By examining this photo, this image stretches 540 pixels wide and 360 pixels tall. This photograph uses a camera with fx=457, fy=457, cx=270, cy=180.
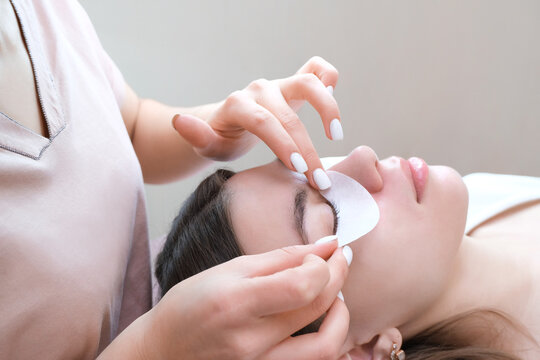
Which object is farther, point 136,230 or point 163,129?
point 163,129

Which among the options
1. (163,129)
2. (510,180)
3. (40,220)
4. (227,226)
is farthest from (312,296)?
(510,180)

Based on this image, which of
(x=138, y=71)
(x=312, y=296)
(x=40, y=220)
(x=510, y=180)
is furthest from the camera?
(x=138, y=71)

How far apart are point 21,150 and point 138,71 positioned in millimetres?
988

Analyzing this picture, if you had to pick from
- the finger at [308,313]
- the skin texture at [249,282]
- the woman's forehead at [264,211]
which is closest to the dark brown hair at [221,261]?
the woman's forehead at [264,211]

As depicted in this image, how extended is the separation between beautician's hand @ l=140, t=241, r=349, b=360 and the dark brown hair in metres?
0.23

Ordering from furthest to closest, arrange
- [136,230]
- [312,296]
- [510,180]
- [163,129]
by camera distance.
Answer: [510,180]
[163,129]
[136,230]
[312,296]

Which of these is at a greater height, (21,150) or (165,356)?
(21,150)

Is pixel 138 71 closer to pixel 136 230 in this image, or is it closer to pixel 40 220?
pixel 136 230

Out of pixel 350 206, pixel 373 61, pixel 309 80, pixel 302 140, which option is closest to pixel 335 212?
pixel 350 206

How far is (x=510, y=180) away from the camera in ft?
4.17

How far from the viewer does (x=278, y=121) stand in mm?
779

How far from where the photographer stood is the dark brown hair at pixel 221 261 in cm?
80

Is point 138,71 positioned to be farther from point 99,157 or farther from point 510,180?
point 510,180

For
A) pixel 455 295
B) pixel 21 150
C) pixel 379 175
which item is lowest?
pixel 455 295
